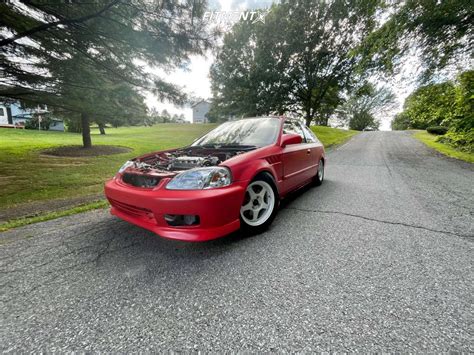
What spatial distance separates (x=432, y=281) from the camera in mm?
1728

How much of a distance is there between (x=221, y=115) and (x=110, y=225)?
17.7 meters

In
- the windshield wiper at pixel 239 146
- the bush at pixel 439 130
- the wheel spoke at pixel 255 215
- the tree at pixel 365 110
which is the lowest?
the wheel spoke at pixel 255 215

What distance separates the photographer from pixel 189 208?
198 cm

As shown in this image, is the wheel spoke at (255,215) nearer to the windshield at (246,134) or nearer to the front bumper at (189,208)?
the front bumper at (189,208)

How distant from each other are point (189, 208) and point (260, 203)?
1.09m

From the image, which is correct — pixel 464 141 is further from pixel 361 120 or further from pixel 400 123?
pixel 400 123

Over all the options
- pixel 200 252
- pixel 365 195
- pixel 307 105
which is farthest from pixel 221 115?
pixel 200 252

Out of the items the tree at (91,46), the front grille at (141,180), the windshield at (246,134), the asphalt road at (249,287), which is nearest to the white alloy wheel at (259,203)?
the asphalt road at (249,287)

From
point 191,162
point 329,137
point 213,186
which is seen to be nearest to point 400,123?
point 329,137

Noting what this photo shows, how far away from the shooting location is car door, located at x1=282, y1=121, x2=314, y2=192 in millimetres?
3234

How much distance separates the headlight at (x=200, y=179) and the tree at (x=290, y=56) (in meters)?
12.2

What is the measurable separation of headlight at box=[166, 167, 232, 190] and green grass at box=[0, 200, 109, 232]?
7.95 ft

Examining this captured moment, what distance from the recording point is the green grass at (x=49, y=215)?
308cm

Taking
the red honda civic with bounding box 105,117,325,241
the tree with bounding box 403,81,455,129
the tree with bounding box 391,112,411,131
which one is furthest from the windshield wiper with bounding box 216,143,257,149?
the tree with bounding box 391,112,411,131
